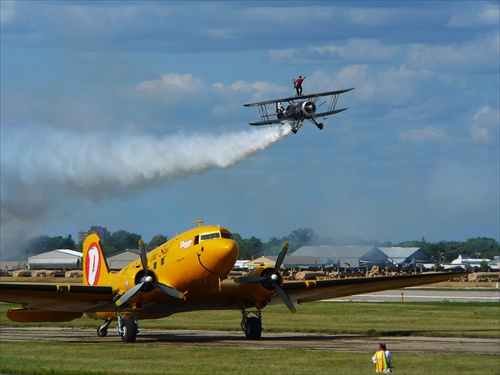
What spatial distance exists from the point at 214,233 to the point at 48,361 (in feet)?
27.6

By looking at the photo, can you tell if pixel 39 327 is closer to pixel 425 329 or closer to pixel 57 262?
pixel 425 329

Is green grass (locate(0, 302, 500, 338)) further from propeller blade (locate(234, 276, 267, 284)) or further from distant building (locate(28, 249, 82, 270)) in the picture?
distant building (locate(28, 249, 82, 270))

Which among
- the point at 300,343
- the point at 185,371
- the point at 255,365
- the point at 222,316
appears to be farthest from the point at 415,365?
the point at 222,316

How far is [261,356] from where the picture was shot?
2945 cm

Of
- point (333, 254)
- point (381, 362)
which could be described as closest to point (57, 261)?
point (333, 254)

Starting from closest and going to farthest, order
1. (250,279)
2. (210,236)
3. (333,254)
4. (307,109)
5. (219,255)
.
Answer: (219,255) → (210,236) → (250,279) → (307,109) → (333,254)

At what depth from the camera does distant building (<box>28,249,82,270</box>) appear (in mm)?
168250

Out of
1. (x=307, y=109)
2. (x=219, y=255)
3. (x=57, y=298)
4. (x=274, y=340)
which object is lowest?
(x=274, y=340)

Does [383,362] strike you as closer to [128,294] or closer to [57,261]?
[128,294]

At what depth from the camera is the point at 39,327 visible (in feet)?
157

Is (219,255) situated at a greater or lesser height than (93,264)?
lesser

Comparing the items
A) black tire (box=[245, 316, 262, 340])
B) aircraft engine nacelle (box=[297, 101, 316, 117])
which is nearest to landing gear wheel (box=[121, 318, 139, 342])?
black tire (box=[245, 316, 262, 340])

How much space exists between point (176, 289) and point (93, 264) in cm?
855

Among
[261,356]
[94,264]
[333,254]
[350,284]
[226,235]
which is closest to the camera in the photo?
[261,356]
